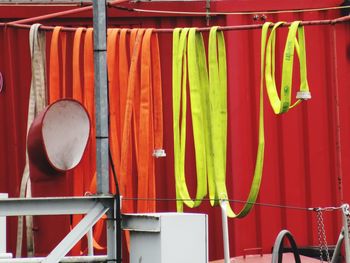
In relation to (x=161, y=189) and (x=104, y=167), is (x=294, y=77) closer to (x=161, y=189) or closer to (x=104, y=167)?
(x=161, y=189)

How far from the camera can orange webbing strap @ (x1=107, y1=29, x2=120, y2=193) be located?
9.42 meters

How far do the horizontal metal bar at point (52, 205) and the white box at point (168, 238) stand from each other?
0.90 feet

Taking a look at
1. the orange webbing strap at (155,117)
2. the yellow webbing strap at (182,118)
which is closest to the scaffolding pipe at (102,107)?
the yellow webbing strap at (182,118)

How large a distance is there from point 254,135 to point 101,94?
4.61 m

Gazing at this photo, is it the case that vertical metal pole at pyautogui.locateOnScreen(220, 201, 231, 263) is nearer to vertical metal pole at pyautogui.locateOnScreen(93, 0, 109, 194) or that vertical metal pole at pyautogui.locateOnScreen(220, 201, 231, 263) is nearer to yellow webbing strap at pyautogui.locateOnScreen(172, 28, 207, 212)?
yellow webbing strap at pyautogui.locateOnScreen(172, 28, 207, 212)

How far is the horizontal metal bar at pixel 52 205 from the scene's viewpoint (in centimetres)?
671

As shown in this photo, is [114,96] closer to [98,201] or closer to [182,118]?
[182,118]

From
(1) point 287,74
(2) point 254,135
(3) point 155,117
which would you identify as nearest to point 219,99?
(3) point 155,117

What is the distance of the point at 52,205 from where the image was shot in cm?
679

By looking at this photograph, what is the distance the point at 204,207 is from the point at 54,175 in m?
2.78

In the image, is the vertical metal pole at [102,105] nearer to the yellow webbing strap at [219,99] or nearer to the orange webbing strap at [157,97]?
the yellow webbing strap at [219,99]

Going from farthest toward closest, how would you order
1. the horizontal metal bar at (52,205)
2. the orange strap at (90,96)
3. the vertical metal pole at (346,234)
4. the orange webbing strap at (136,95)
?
the orange webbing strap at (136,95)
the orange strap at (90,96)
the vertical metal pole at (346,234)
the horizontal metal bar at (52,205)

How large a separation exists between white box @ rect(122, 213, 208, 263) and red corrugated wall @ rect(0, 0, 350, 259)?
407 cm

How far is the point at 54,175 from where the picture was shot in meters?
8.55
